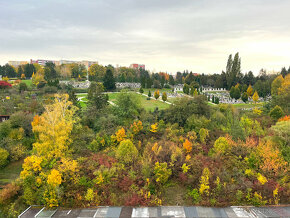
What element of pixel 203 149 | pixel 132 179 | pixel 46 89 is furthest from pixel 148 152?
pixel 46 89

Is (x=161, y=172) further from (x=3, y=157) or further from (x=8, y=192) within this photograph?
(x=3, y=157)

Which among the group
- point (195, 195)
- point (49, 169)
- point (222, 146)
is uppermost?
point (222, 146)

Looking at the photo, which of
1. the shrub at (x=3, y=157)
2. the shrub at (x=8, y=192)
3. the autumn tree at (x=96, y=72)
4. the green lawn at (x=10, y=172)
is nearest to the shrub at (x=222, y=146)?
the shrub at (x=8, y=192)

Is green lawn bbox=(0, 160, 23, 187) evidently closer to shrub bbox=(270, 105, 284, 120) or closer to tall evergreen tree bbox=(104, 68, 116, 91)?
shrub bbox=(270, 105, 284, 120)

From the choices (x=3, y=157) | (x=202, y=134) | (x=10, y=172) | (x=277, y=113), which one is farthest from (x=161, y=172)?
(x=277, y=113)

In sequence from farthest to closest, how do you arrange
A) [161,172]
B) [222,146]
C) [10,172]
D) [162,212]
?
[10,172] → [222,146] → [161,172] → [162,212]

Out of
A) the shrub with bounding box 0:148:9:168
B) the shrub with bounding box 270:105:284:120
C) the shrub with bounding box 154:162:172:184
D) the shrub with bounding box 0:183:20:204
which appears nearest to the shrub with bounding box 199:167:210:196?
the shrub with bounding box 154:162:172:184
